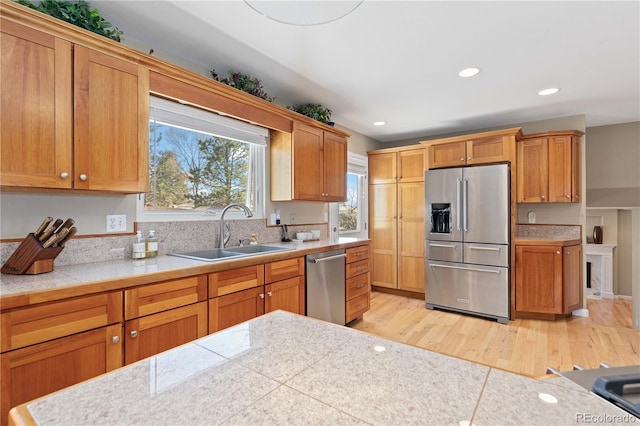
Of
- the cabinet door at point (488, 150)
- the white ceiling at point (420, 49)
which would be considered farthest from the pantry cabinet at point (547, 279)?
the white ceiling at point (420, 49)

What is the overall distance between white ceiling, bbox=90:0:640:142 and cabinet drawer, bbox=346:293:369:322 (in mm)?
2139

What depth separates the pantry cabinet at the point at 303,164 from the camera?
305cm

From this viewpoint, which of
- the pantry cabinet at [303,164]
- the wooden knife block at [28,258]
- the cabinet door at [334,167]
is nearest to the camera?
the wooden knife block at [28,258]

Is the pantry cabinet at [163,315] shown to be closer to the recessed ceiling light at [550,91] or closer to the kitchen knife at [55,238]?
the kitchen knife at [55,238]

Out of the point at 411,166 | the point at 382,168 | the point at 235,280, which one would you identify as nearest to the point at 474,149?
the point at 411,166

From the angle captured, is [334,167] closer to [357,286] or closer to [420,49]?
[357,286]

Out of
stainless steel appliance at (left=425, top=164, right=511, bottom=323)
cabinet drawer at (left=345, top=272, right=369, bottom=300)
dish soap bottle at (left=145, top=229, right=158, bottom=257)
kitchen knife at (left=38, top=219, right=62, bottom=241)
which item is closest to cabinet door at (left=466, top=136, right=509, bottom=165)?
stainless steel appliance at (left=425, top=164, right=511, bottom=323)

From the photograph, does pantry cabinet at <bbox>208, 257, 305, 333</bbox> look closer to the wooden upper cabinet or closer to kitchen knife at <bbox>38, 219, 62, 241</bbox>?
kitchen knife at <bbox>38, 219, 62, 241</bbox>

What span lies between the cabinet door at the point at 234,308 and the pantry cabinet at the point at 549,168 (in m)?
3.49

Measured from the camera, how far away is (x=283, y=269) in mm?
2430

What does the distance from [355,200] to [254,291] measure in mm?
2945

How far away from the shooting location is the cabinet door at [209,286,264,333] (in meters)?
1.91

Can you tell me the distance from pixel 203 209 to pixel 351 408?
235cm

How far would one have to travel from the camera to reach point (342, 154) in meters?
3.72
